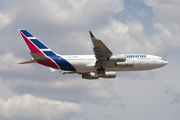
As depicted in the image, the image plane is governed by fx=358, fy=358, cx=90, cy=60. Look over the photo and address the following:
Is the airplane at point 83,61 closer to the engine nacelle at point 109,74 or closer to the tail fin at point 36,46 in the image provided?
the tail fin at point 36,46

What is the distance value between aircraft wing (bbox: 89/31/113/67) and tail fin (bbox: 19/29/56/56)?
10803mm

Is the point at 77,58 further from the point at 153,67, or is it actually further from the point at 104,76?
the point at 153,67

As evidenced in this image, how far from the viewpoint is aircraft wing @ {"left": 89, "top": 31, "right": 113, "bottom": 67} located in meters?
70.8

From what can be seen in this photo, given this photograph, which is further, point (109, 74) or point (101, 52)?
point (109, 74)

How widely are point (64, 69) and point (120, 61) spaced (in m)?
13.2

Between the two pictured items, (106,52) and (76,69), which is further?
(76,69)

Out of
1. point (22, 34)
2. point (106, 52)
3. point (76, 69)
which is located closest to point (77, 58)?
point (76, 69)

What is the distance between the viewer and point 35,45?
80.5 meters

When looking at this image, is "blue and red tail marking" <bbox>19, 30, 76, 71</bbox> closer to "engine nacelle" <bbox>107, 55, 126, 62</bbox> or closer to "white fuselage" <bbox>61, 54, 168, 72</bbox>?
"white fuselage" <bbox>61, 54, 168, 72</bbox>

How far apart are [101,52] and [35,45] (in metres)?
16.3

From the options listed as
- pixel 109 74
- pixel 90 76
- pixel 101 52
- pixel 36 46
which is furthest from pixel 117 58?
pixel 36 46

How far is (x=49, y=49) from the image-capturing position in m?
80.5

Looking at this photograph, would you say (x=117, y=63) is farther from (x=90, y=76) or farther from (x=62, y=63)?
(x=90, y=76)

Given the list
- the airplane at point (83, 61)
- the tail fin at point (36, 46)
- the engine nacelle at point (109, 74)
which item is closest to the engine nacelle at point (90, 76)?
the engine nacelle at point (109, 74)
